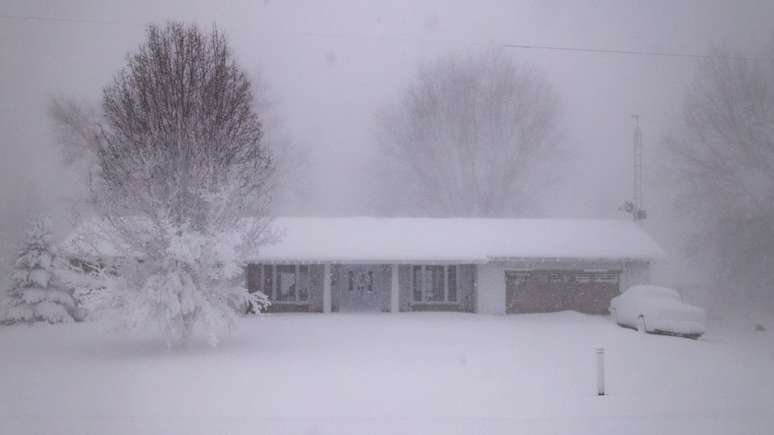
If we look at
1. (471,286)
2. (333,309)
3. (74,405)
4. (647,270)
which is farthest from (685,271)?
(74,405)

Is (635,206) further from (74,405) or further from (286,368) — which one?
(74,405)

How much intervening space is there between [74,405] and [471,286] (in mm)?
20936

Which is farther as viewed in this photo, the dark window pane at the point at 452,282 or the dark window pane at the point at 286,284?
the dark window pane at the point at 452,282

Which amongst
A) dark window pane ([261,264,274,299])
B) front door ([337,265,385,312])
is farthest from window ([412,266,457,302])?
dark window pane ([261,264,274,299])

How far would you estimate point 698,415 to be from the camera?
10562mm

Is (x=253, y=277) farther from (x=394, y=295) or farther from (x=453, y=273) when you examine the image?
(x=453, y=273)

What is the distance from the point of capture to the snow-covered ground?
9.93 m

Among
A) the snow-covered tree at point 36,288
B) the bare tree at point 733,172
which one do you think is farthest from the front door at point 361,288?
the bare tree at point 733,172

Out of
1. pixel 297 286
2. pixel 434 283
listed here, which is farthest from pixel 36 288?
pixel 434 283

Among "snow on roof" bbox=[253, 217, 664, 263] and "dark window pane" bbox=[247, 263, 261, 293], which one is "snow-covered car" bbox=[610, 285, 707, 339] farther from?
"dark window pane" bbox=[247, 263, 261, 293]

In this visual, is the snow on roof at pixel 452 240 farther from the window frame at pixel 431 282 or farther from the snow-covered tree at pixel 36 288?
the snow-covered tree at pixel 36 288

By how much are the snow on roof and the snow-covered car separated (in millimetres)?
4499

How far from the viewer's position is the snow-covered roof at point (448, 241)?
1115 inches

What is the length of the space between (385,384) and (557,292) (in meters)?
18.2
